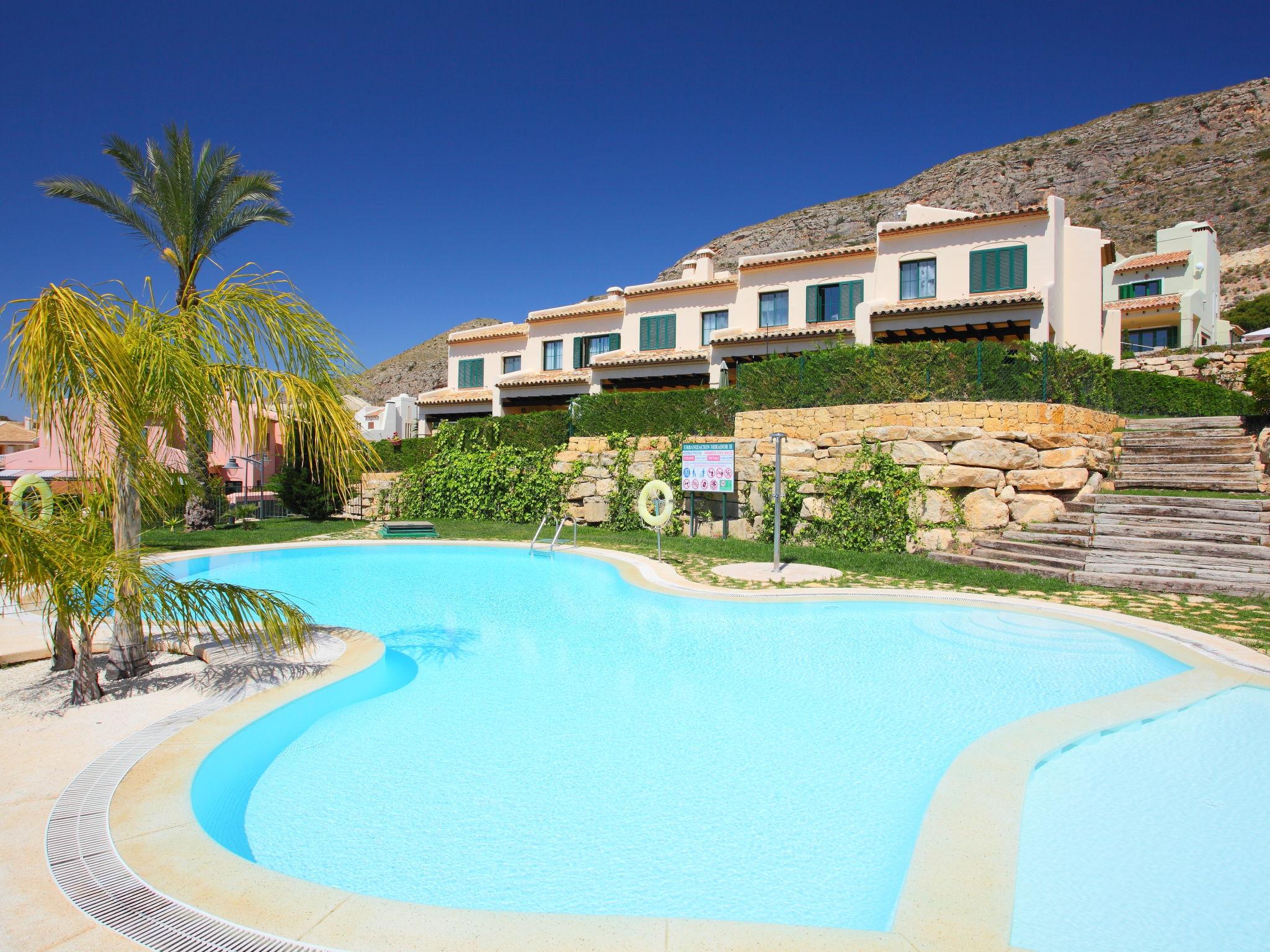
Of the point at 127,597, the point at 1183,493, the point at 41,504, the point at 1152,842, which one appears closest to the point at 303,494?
the point at 41,504

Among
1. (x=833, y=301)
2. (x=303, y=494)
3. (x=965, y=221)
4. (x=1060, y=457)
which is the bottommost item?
(x=303, y=494)

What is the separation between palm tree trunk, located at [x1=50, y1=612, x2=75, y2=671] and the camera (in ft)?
18.1

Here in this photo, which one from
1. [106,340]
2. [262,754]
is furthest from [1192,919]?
[106,340]

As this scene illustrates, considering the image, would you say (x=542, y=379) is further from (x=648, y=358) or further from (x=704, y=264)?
(x=704, y=264)

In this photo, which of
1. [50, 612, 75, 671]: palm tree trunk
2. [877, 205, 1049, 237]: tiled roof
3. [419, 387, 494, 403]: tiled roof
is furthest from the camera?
[419, 387, 494, 403]: tiled roof

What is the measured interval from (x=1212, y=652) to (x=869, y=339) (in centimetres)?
1727

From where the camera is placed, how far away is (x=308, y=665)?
19.7 ft

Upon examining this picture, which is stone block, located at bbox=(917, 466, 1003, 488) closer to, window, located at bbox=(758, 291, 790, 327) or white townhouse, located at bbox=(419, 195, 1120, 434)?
white townhouse, located at bbox=(419, 195, 1120, 434)

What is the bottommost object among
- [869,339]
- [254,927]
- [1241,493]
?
[254,927]

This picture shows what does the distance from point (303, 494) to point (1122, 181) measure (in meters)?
67.0

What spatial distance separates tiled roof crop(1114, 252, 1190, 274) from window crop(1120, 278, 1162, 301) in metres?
0.75

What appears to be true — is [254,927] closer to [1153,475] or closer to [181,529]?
[1153,475]

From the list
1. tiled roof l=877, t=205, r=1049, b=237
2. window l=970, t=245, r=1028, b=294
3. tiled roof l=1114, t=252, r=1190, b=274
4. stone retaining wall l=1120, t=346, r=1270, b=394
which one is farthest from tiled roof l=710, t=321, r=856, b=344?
tiled roof l=1114, t=252, r=1190, b=274

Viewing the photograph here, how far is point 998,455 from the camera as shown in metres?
11.6
